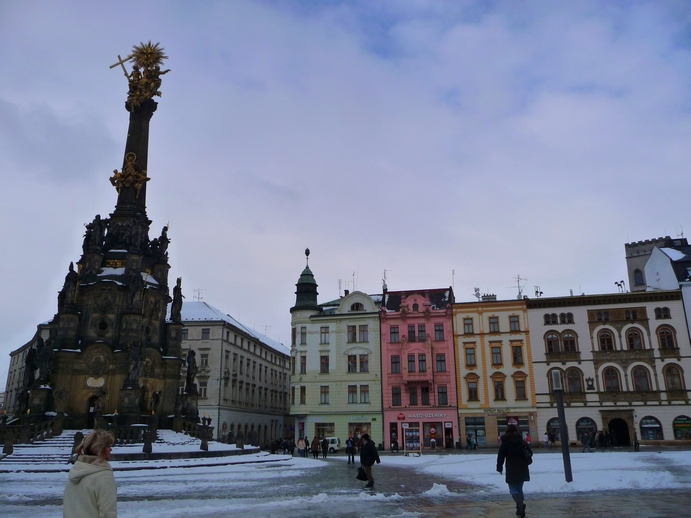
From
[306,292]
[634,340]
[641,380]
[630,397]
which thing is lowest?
[630,397]

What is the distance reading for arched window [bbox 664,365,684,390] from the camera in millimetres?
49219

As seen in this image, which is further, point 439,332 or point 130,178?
point 439,332

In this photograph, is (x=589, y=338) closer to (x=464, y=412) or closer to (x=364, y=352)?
(x=464, y=412)

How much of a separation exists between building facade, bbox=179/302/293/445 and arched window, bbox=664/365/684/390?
39.0m

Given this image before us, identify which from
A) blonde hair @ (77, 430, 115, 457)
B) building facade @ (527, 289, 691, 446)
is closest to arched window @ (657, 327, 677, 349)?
building facade @ (527, 289, 691, 446)

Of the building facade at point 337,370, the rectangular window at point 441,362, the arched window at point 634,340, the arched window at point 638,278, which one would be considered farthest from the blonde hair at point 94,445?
the arched window at point 638,278

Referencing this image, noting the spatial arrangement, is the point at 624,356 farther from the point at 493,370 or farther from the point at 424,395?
the point at 424,395

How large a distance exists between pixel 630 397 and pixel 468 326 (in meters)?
15.3

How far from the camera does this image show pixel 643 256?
228 ft

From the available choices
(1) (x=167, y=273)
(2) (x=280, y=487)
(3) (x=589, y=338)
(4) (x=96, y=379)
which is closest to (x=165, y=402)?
(4) (x=96, y=379)

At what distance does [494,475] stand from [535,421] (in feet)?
114

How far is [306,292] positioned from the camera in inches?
2375

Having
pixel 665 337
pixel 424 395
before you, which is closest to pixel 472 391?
pixel 424 395

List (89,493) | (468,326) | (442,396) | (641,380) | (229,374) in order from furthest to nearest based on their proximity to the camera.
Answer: (229,374) → (468,326) → (442,396) → (641,380) → (89,493)
